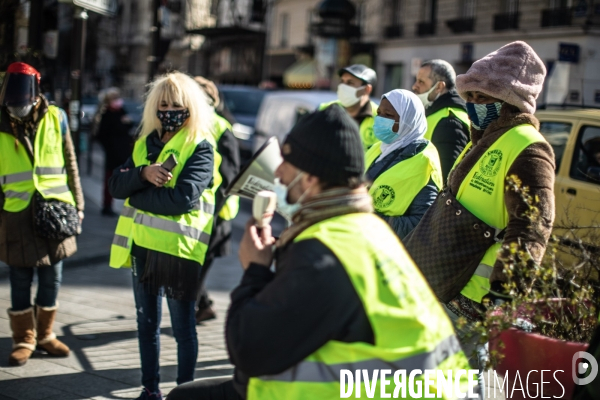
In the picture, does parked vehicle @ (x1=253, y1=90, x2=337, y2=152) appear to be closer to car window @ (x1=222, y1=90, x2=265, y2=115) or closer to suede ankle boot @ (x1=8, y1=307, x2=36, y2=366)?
car window @ (x1=222, y1=90, x2=265, y2=115)

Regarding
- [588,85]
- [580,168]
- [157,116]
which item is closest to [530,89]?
[157,116]

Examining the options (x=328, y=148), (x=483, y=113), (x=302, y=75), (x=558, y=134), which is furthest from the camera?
(x=302, y=75)

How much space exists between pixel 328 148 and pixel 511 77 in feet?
4.92

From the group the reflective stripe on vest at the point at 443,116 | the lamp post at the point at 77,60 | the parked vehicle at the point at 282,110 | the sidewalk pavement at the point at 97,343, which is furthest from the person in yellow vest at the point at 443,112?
the parked vehicle at the point at 282,110

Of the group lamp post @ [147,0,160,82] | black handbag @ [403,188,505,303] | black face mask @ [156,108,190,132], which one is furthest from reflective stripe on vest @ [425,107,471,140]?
lamp post @ [147,0,160,82]

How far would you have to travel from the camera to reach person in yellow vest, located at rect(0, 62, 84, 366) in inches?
201

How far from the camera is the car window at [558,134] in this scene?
809cm

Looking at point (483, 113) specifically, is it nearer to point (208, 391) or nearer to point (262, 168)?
point (262, 168)

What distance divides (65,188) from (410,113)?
2.41 meters

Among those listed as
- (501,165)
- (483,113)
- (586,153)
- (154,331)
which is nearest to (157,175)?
(154,331)

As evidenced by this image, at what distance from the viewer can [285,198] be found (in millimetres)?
2451

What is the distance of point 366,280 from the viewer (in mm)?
2160

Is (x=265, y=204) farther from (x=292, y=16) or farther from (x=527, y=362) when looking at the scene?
(x=292, y=16)

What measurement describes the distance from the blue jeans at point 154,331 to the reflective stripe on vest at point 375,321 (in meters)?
2.24
